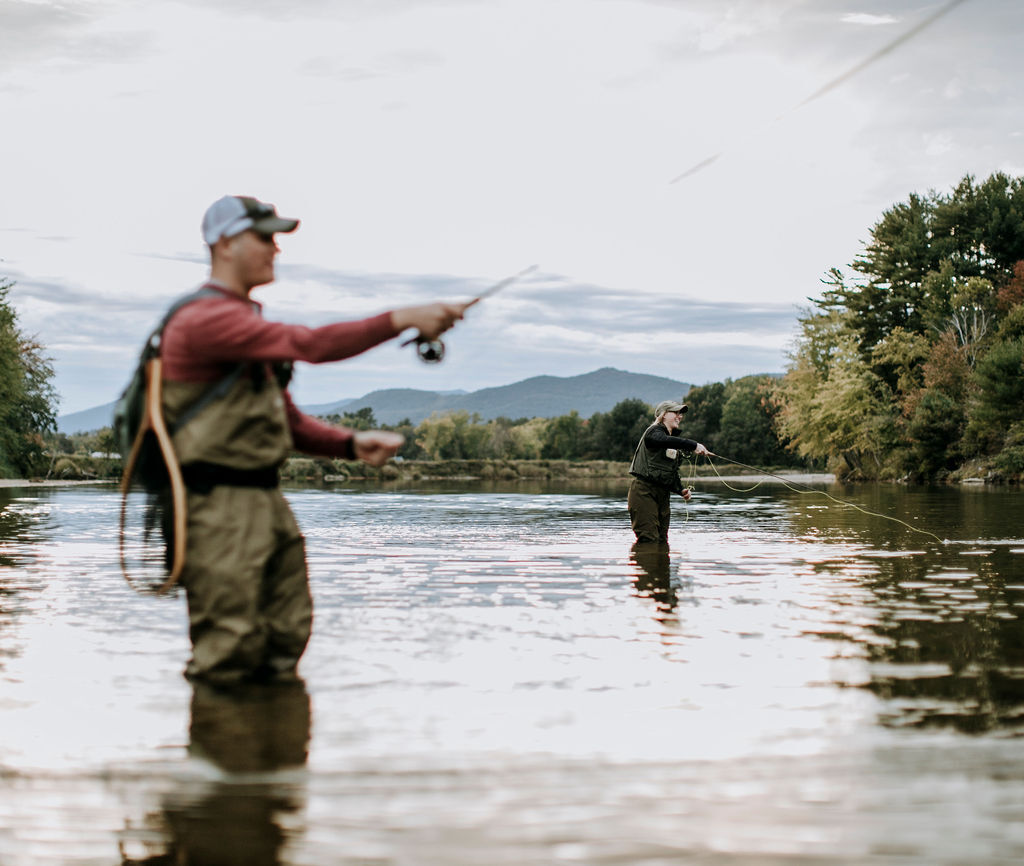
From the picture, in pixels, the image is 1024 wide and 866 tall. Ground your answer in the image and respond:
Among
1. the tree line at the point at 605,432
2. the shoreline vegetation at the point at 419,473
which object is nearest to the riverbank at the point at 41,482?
the shoreline vegetation at the point at 419,473

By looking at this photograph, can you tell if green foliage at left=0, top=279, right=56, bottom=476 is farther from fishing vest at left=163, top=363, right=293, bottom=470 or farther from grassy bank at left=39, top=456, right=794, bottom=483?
fishing vest at left=163, top=363, right=293, bottom=470

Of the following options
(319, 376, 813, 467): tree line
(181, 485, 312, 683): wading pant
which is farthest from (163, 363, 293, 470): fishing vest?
(319, 376, 813, 467): tree line

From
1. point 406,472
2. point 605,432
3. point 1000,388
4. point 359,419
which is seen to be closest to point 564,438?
point 605,432

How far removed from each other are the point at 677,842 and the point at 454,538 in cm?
1376

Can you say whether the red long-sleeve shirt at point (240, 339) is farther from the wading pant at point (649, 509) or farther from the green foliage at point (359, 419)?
the green foliage at point (359, 419)

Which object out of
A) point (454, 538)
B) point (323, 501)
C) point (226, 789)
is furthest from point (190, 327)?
point (323, 501)

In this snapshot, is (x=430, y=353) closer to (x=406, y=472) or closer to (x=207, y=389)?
(x=207, y=389)

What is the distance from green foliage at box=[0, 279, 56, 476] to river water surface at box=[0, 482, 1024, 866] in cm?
4305

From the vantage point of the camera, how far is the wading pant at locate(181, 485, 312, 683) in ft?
15.8

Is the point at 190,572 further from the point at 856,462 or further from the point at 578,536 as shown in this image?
the point at 856,462

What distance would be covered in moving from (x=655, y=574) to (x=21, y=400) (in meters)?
52.8

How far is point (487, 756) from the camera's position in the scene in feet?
14.4

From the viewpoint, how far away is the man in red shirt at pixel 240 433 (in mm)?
4609

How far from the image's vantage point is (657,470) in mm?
13156
